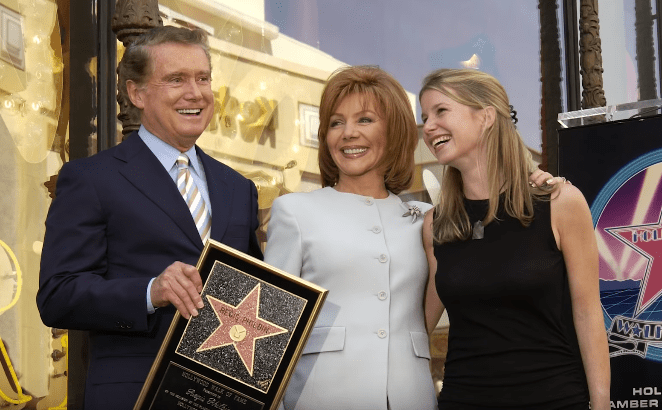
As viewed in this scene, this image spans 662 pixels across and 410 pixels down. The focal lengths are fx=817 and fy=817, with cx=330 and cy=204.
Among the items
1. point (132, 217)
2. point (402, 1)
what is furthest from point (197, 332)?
point (402, 1)

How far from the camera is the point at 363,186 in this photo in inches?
110

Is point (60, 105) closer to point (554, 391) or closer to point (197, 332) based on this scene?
point (197, 332)

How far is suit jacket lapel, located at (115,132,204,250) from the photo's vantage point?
2.43 meters

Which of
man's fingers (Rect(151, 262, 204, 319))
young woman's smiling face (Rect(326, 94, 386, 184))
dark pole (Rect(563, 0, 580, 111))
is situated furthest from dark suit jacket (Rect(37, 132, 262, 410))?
dark pole (Rect(563, 0, 580, 111))

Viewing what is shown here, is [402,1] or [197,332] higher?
[402,1]

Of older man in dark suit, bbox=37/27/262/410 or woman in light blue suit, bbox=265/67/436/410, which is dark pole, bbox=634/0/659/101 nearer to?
woman in light blue suit, bbox=265/67/436/410

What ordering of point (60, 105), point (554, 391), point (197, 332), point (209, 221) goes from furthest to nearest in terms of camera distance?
1. point (60, 105)
2. point (209, 221)
3. point (554, 391)
4. point (197, 332)

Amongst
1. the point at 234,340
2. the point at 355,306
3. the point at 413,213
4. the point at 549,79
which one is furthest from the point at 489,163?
the point at 549,79

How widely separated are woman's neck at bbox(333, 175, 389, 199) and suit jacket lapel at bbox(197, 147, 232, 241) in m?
0.41

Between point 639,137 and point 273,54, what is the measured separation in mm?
1838

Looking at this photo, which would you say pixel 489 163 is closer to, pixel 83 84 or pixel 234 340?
pixel 234 340

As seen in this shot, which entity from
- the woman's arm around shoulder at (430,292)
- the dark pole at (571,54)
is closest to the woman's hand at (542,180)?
the woman's arm around shoulder at (430,292)

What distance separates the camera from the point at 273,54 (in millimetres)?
4215

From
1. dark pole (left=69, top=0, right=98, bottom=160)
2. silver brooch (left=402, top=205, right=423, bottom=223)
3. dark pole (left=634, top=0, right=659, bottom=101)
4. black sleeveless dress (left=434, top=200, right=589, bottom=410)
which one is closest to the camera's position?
black sleeveless dress (left=434, top=200, right=589, bottom=410)
